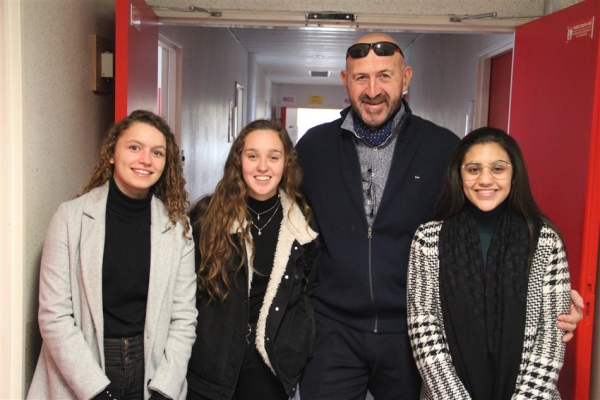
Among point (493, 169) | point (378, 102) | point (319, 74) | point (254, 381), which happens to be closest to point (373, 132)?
point (378, 102)

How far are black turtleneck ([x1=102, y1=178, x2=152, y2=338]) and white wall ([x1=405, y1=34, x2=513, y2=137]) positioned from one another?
3163mm

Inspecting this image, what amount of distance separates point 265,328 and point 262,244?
0.90ft

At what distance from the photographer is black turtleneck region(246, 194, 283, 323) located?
187 centimetres

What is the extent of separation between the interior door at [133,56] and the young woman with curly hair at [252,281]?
29.7 inches

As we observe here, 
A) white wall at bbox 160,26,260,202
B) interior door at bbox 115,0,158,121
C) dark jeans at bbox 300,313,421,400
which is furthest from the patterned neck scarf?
white wall at bbox 160,26,260,202

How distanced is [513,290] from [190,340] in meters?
0.99

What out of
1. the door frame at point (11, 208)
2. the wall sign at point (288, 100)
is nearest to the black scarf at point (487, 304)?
the door frame at point (11, 208)

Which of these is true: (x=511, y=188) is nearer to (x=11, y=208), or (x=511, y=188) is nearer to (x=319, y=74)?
(x=11, y=208)

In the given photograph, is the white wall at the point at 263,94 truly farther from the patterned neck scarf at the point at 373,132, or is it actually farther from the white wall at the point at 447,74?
the patterned neck scarf at the point at 373,132

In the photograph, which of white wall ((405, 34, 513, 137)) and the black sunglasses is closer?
the black sunglasses

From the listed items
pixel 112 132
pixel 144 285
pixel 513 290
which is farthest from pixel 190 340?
pixel 513 290

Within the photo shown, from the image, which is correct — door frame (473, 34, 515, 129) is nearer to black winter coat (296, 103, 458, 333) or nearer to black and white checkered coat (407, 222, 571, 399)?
black winter coat (296, 103, 458, 333)

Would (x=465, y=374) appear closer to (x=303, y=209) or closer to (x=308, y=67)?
(x=303, y=209)

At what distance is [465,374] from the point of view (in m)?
1.69
